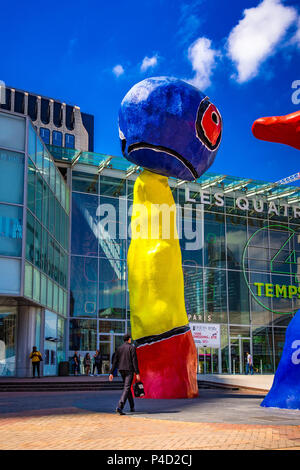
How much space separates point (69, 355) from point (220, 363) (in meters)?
10.2

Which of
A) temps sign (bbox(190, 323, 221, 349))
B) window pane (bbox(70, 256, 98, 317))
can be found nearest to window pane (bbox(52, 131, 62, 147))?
window pane (bbox(70, 256, 98, 317))

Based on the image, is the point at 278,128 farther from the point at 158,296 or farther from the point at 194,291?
the point at 194,291

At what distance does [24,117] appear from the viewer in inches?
944

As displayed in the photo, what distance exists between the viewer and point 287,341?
11375 mm

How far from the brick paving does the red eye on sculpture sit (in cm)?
742

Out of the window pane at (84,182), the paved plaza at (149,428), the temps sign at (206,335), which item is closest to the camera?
the paved plaza at (149,428)

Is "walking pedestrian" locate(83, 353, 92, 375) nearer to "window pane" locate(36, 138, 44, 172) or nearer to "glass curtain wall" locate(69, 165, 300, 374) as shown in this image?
"glass curtain wall" locate(69, 165, 300, 374)

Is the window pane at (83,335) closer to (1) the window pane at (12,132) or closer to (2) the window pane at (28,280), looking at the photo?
(2) the window pane at (28,280)

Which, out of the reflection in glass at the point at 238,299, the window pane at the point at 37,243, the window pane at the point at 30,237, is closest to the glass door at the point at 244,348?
the reflection in glass at the point at 238,299

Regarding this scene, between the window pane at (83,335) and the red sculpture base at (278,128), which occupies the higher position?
the red sculpture base at (278,128)

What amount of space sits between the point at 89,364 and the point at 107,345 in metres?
2.33

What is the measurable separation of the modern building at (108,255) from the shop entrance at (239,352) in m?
0.08

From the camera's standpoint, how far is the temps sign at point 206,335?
33094mm

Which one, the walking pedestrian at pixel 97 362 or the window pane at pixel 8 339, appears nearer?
the window pane at pixel 8 339
